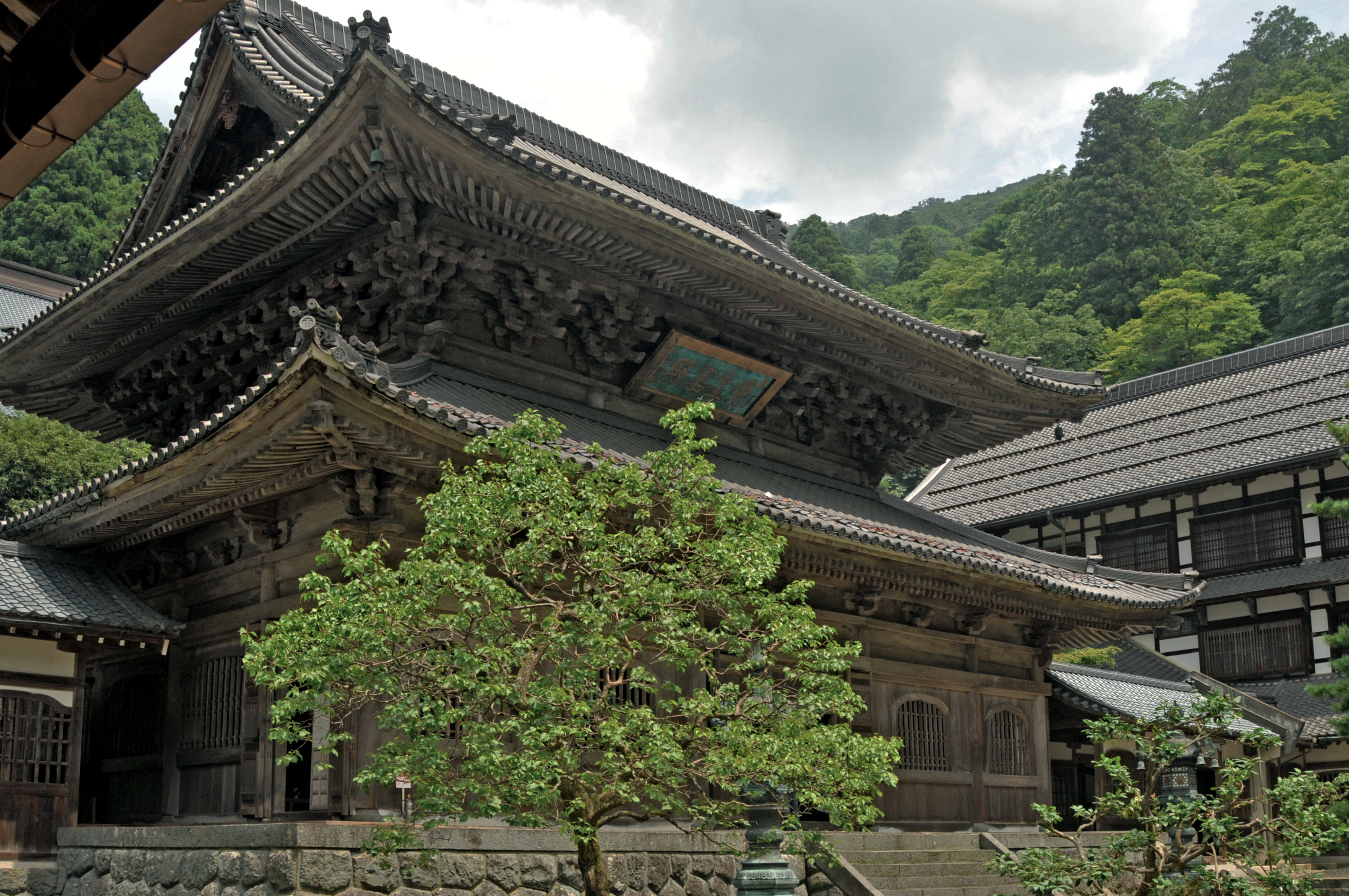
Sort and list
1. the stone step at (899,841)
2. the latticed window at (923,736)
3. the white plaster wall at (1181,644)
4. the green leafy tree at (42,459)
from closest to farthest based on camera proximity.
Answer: the stone step at (899,841)
the latticed window at (923,736)
the green leafy tree at (42,459)
the white plaster wall at (1181,644)

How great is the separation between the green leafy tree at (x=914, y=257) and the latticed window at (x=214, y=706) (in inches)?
2324

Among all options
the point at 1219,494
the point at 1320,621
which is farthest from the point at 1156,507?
the point at 1320,621

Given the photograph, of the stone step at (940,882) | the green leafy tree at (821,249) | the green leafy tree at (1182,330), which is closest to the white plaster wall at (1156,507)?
the green leafy tree at (1182,330)

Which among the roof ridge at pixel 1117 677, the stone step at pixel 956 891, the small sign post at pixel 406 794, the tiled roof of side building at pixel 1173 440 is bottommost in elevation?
the stone step at pixel 956 891

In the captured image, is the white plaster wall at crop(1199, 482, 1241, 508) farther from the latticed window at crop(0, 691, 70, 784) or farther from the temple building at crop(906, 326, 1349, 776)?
the latticed window at crop(0, 691, 70, 784)

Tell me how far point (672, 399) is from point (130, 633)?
23.1 feet

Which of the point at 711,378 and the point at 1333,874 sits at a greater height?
the point at 711,378

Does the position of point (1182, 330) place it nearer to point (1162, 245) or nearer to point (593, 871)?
point (1162, 245)

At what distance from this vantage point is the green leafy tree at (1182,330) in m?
48.7

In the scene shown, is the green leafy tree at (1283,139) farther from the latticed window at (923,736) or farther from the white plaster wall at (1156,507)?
the latticed window at (923,736)

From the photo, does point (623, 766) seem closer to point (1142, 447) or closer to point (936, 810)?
point (936, 810)

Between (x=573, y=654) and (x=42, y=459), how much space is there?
70.1 ft

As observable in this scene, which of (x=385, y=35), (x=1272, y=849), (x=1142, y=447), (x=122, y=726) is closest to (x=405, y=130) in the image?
(x=385, y=35)

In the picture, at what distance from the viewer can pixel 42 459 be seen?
26156 mm
